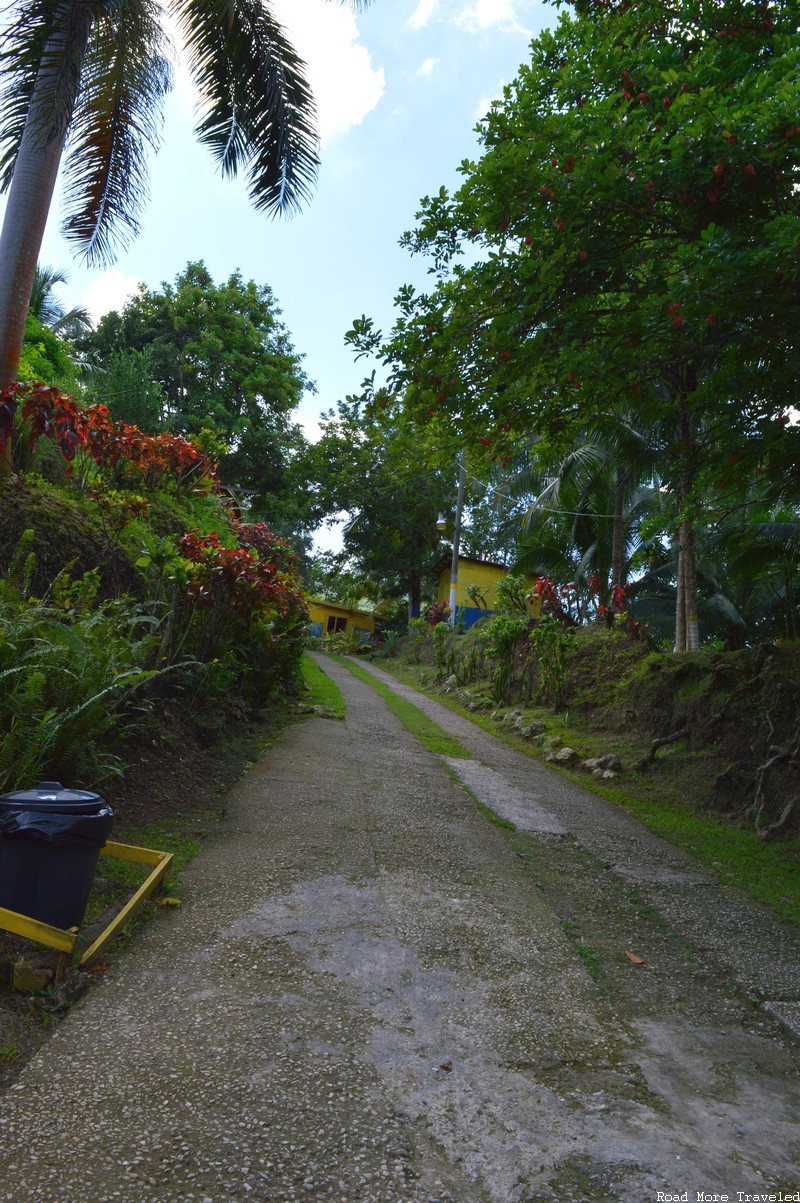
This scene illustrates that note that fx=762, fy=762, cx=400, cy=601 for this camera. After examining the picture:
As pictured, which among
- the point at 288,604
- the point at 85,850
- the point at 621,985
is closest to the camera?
the point at 85,850

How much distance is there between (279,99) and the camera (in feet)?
27.0

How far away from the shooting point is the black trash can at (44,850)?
10.0ft

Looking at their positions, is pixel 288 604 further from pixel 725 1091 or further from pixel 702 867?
pixel 725 1091

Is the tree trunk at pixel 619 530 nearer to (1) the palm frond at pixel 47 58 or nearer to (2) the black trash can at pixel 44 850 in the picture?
(1) the palm frond at pixel 47 58

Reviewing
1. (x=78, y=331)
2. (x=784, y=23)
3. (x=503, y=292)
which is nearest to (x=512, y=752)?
(x=503, y=292)

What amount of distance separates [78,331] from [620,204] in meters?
35.1

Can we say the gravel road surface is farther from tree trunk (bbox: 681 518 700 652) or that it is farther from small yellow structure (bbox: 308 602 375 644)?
small yellow structure (bbox: 308 602 375 644)

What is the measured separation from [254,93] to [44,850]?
8.44 m

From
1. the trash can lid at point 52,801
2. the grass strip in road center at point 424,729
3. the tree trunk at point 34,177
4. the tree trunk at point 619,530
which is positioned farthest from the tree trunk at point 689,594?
the trash can lid at point 52,801

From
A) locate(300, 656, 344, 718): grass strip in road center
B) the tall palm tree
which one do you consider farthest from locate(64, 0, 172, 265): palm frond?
locate(300, 656, 344, 718): grass strip in road center

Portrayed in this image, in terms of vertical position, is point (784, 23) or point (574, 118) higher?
point (784, 23)

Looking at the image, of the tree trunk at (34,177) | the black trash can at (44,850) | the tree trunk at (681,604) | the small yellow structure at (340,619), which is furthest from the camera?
the small yellow structure at (340,619)

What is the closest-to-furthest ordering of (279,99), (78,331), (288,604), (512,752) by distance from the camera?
(279,99) → (288,604) → (512,752) → (78,331)

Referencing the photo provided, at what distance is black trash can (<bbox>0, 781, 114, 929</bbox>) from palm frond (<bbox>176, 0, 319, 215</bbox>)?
777 centimetres
